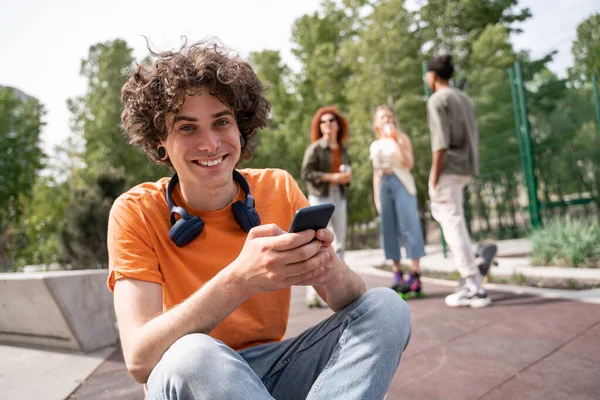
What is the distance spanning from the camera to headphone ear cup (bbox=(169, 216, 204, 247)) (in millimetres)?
1606

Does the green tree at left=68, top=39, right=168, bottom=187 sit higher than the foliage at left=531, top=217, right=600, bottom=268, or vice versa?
the green tree at left=68, top=39, right=168, bottom=187

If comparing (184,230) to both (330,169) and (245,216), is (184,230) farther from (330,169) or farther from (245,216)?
(330,169)

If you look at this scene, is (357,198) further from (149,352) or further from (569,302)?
(149,352)

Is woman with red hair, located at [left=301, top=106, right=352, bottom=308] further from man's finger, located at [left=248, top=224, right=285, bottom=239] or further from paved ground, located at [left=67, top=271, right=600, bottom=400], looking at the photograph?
man's finger, located at [left=248, top=224, right=285, bottom=239]

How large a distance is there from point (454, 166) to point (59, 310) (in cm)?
357

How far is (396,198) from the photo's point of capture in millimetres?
4879

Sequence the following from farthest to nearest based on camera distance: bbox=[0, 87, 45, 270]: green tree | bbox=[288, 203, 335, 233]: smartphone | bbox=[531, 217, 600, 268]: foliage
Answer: bbox=[0, 87, 45, 270]: green tree < bbox=[531, 217, 600, 268]: foliage < bbox=[288, 203, 335, 233]: smartphone

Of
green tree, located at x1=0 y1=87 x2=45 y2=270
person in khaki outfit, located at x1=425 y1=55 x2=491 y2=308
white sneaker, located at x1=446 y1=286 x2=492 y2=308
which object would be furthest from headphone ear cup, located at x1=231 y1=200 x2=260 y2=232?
green tree, located at x1=0 y1=87 x2=45 y2=270

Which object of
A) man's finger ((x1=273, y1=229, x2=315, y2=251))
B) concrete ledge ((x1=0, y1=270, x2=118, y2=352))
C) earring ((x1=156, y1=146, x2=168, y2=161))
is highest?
earring ((x1=156, y1=146, x2=168, y2=161))

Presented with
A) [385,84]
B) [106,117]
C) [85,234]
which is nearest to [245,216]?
[85,234]

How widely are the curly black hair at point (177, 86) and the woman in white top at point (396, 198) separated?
2.96m

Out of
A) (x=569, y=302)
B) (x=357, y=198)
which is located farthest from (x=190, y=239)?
(x=357, y=198)

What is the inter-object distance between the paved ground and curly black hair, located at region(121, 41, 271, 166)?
5.31 feet

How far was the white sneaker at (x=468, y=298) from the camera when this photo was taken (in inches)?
162
